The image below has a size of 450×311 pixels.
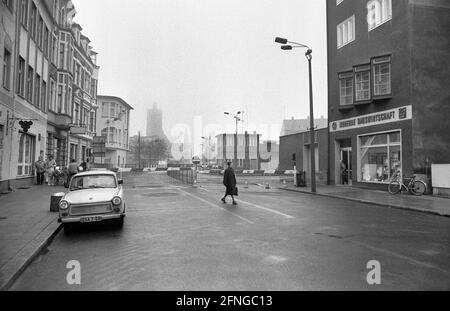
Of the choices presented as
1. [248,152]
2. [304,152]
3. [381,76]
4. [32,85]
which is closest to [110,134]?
[248,152]

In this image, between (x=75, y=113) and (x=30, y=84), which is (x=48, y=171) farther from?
(x=75, y=113)

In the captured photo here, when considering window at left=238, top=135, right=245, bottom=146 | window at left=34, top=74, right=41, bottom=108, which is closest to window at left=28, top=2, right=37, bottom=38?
window at left=34, top=74, right=41, bottom=108

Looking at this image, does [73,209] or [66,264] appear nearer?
[66,264]

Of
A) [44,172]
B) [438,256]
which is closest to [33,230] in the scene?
[438,256]

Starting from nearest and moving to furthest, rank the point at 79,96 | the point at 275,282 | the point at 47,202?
1. the point at 275,282
2. the point at 47,202
3. the point at 79,96

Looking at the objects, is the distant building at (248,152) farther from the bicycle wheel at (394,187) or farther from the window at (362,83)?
the bicycle wheel at (394,187)

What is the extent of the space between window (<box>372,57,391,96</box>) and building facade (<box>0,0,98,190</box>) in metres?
18.4

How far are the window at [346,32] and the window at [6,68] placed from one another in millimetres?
19850

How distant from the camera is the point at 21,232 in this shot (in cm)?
785

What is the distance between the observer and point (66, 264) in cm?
587

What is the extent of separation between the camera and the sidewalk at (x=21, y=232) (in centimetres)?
536

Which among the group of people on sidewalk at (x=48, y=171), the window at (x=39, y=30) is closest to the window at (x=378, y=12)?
the group of people on sidewalk at (x=48, y=171)
